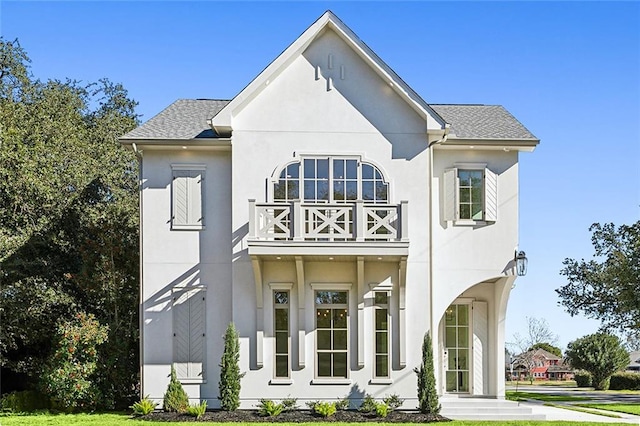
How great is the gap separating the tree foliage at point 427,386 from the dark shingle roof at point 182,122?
826 cm

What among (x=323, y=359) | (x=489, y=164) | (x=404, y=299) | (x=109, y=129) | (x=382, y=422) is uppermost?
(x=109, y=129)

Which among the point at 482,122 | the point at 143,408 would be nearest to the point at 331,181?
the point at 482,122

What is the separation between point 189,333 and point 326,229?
4688 millimetres

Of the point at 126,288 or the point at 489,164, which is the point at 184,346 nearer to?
the point at 126,288

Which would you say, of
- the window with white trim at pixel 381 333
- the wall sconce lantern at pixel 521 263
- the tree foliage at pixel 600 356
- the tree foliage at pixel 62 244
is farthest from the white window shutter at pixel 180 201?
the tree foliage at pixel 600 356

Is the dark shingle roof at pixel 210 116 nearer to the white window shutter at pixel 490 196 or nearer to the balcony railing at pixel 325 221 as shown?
the white window shutter at pixel 490 196

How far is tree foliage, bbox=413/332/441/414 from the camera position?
19.1 m

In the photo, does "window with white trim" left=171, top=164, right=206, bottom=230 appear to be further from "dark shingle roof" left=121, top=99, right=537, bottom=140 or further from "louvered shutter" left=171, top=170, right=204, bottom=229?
"dark shingle roof" left=121, top=99, right=537, bottom=140

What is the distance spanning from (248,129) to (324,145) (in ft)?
6.83

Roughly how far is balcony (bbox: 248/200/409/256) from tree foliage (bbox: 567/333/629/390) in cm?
2701

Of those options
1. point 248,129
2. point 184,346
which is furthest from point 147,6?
point 184,346

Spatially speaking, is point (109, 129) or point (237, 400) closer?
point (237, 400)

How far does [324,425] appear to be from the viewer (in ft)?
58.0

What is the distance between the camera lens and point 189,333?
67.5 feet
